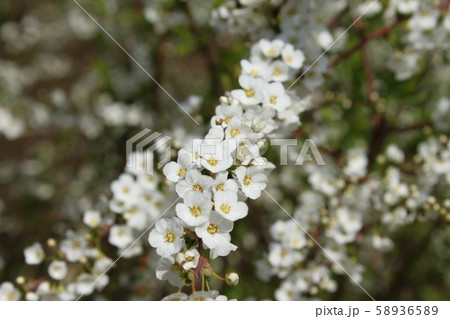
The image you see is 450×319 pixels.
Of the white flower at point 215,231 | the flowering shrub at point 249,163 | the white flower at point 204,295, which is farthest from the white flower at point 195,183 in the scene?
the white flower at point 204,295

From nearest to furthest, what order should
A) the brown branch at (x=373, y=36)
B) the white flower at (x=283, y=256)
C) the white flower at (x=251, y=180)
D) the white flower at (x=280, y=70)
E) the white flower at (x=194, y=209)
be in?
the white flower at (x=194, y=209) < the white flower at (x=251, y=180) < the white flower at (x=280, y=70) < the white flower at (x=283, y=256) < the brown branch at (x=373, y=36)

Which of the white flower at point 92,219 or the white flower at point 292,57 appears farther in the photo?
the white flower at point 92,219

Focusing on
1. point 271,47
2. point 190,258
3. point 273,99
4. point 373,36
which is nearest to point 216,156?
point 190,258

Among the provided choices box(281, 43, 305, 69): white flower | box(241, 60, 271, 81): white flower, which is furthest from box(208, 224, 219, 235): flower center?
box(281, 43, 305, 69): white flower

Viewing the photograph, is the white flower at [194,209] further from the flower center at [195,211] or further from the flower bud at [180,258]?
the flower bud at [180,258]

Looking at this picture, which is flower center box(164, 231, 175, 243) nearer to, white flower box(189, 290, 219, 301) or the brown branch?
white flower box(189, 290, 219, 301)

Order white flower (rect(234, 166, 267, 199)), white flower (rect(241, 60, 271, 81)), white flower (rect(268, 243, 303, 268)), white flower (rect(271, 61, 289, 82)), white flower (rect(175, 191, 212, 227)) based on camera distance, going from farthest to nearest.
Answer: white flower (rect(268, 243, 303, 268)) < white flower (rect(271, 61, 289, 82)) < white flower (rect(241, 60, 271, 81)) < white flower (rect(234, 166, 267, 199)) < white flower (rect(175, 191, 212, 227))
